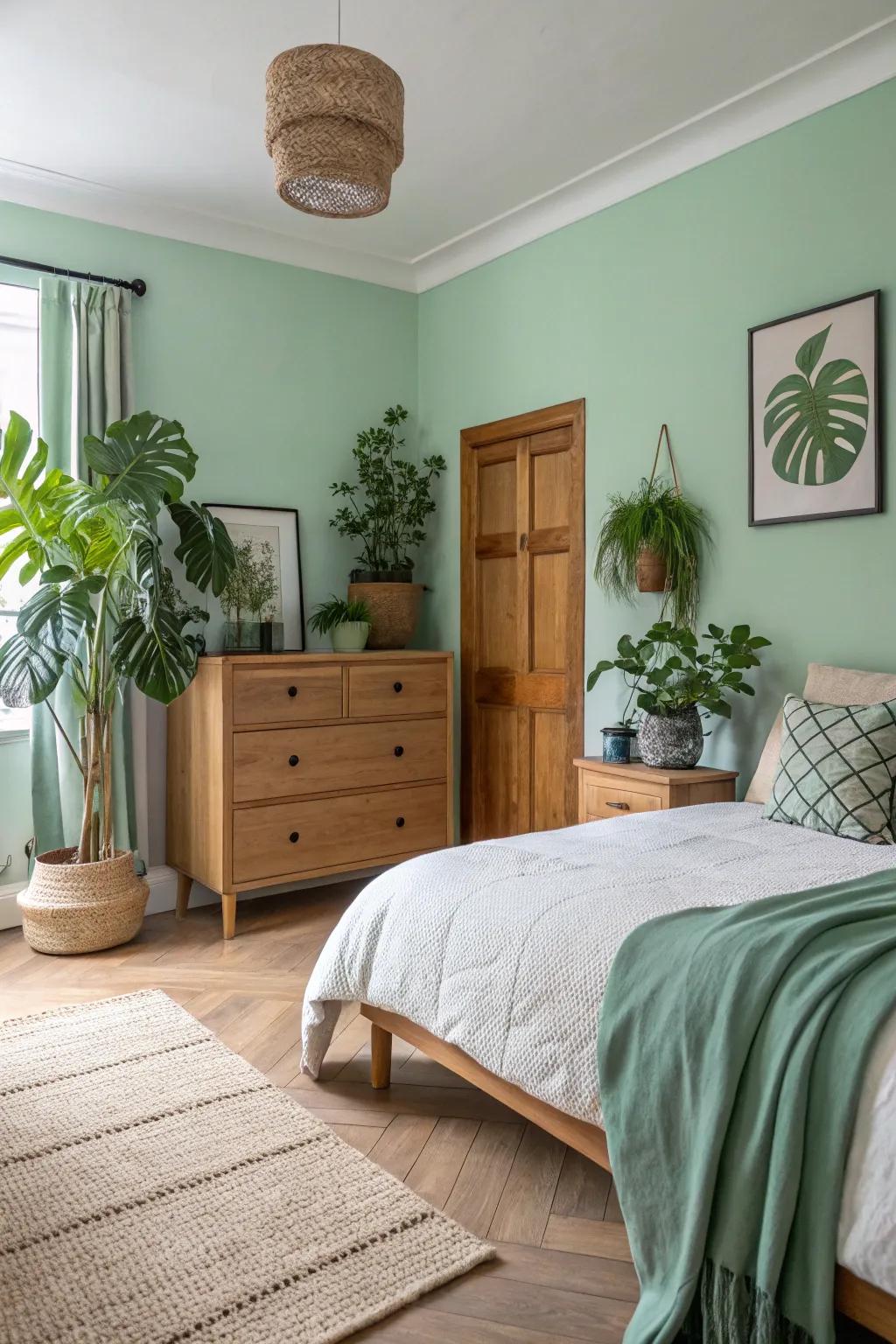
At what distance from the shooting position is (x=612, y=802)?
3166mm

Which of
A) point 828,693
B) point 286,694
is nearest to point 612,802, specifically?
point 828,693

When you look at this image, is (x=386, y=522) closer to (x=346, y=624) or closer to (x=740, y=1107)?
(x=346, y=624)

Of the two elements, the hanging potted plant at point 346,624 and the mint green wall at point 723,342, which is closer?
the mint green wall at point 723,342

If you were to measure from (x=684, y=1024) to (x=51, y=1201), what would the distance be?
1.28 m

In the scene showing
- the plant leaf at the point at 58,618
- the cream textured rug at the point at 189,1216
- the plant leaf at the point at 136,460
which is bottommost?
the cream textured rug at the point at 189,1216

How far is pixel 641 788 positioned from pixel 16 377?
280 centimetres

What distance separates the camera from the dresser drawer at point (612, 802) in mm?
3038

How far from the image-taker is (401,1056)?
2572 mm

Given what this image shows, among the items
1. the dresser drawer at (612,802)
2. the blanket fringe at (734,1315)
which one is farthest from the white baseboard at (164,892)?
the blanket fringe at (734,1315)

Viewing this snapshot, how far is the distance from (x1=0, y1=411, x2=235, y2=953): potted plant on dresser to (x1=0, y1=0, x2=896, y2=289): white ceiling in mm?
990

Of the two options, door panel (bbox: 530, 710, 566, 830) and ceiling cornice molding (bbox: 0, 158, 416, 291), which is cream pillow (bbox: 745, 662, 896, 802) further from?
ceiling cornice molding (bbox: 0, 158, 416, 291)

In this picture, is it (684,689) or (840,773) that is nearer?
(840,773)

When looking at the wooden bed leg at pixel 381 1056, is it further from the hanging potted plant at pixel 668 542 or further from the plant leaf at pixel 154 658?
the hanging potted plant at pixel 668 542

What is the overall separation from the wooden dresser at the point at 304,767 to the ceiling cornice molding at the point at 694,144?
5.87 ft
